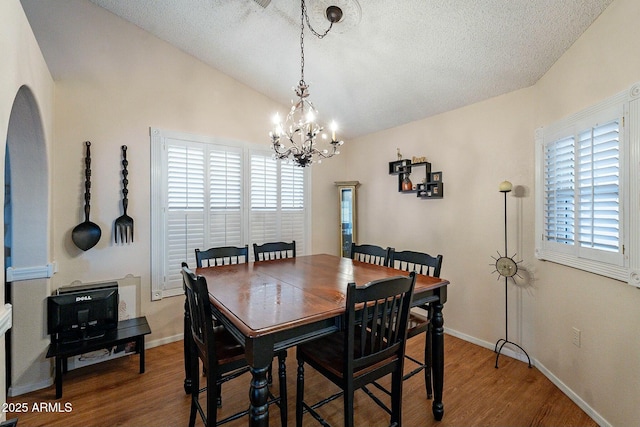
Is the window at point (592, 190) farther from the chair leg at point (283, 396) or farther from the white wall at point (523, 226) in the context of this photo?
the chair leg at point (283, 396)

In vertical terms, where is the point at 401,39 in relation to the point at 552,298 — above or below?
above

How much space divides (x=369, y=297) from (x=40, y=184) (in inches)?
108

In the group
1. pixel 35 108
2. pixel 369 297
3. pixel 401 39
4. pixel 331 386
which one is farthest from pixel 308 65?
pixel 331 386

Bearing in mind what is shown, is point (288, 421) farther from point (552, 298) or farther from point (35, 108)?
point (35, 108)

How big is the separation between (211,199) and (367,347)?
249 cm

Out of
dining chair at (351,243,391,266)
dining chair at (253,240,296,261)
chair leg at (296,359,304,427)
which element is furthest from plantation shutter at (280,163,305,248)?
chair leg at (296,359,304,427)

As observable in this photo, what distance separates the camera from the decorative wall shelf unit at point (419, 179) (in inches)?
132

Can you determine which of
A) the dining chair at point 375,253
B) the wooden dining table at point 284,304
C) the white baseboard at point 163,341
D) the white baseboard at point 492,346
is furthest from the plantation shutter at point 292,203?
the white baseboard at point 492,346

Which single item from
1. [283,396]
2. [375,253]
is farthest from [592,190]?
[283,396]

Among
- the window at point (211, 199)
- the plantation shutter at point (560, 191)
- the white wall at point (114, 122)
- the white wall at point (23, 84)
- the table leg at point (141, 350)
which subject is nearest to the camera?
the white wall at point (23, 84)

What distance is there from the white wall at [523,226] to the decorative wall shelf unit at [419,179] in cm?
9

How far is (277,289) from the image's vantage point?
1923mm

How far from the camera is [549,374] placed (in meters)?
2.44

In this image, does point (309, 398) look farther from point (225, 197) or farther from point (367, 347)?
point (225, 197)
